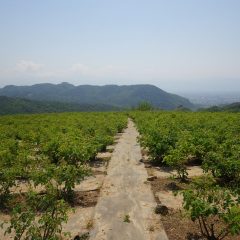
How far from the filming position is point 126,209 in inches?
405

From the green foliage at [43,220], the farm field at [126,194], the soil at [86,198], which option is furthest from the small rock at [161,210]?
the green foliage at [43,220]

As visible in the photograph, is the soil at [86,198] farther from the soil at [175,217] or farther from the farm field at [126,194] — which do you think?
the soil at [175,217]

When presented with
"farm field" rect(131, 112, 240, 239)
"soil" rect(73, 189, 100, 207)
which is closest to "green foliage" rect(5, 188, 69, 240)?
"soil" rect(73, 189, 100, 207)

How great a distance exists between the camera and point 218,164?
39.3 ft

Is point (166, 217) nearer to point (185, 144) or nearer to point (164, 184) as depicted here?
point (164, 184)

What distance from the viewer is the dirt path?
8625 millimetres

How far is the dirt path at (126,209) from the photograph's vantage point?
8625 millimetres

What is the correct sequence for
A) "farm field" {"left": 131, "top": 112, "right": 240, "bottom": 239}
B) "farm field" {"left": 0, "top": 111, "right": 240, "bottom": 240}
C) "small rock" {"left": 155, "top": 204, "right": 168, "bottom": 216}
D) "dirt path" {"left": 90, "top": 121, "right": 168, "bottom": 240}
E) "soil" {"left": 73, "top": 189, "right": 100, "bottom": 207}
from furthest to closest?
"soil" {"left": 73, "top": 189, "right": 100, "bottom": 207} → "small rock" {"left": 155, "top": 204, "right": 168, "bottom": 216} → "dirt path" {"left": 90, "top": 121, "right": 168, "bottom": 240} → "farm field" {"left": 0, "top": 111, "right": 240, "bottom": 240} → "farm field" {"left": 131, "top": 112, "right": 240, "bottom": 239}

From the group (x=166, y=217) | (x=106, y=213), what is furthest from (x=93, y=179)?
(x=166, y=217)

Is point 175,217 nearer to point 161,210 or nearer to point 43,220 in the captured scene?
point 161,210

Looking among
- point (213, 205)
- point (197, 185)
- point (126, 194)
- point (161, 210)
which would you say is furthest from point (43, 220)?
point (126, 194)

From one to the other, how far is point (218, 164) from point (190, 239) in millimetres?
4321

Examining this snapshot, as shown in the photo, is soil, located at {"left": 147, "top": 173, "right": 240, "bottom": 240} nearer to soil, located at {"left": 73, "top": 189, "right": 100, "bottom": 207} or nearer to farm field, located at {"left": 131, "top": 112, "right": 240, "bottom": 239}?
farm field, located at {"left": 131, "top": 112, "right": 240, "bottom": 239}

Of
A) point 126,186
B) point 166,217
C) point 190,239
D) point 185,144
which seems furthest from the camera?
point 185,144
